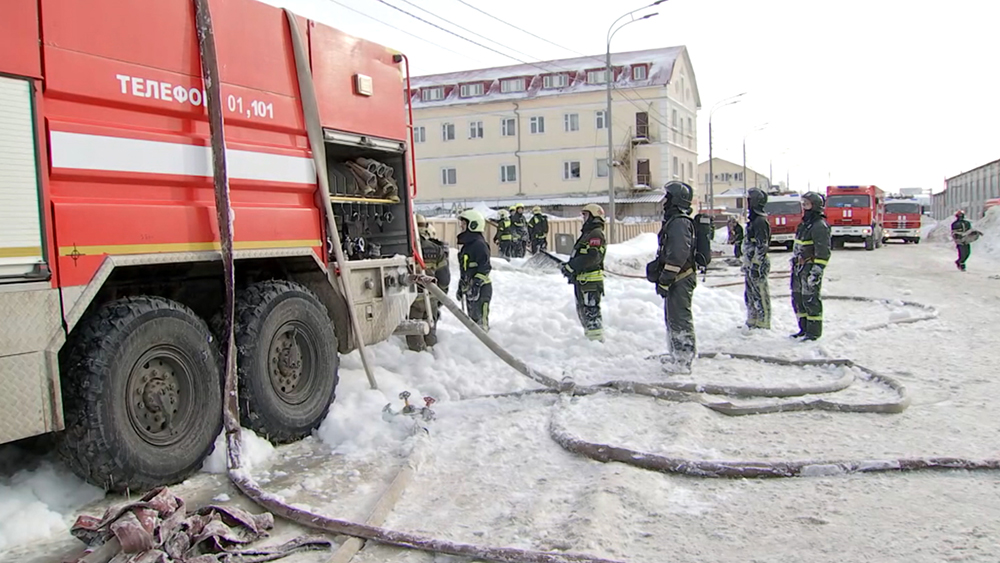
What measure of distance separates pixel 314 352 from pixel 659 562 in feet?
9.88

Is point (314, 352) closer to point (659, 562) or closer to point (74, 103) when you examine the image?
point (74, 103)

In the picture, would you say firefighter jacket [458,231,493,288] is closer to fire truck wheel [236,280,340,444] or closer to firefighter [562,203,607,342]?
firefighter [562,203,607,342]

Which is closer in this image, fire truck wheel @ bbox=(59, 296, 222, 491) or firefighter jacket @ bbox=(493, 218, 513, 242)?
fire truck wheel @ bbox=(59, 296, 222, 491)

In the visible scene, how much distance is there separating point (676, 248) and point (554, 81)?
46.2 meters

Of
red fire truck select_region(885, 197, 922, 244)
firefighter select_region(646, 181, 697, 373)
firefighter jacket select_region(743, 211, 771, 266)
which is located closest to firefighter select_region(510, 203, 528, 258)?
firefighter jacket select_region(743, 211, 771, 266)

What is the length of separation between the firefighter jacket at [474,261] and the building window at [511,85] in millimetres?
44537

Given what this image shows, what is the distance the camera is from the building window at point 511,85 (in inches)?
2046

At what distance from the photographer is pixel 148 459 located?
4047mm

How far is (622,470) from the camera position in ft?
14.5

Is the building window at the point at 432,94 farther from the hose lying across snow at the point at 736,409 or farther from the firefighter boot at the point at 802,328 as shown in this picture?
the hose lying across snow at the point at 736,409

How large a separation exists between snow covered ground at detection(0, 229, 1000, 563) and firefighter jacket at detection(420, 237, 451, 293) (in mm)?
1512

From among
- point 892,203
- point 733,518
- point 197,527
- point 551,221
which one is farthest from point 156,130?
point 892,203

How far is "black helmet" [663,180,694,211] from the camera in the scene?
7.25 meters

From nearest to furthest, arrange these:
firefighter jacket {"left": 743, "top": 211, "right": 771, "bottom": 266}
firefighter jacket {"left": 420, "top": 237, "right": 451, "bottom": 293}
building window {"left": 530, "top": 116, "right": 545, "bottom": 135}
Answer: firefighter jacket {"left": 420, "top": 237, "right": 451, "bottom": 293}, firefighter jacket {"left": 743, "top": 211, "right": 771, "bottom": 266}, building window {"left": 530, "top": 116, "right": 545, "bottom": 135}
